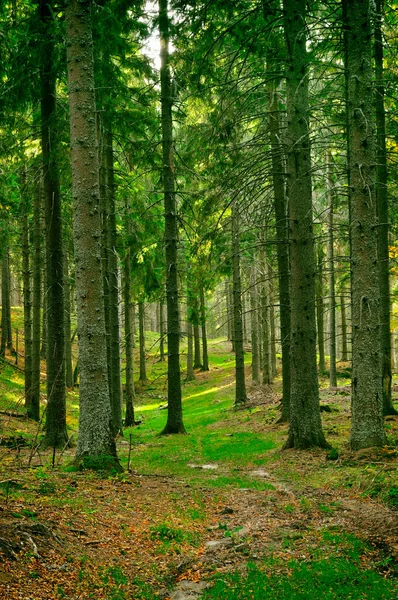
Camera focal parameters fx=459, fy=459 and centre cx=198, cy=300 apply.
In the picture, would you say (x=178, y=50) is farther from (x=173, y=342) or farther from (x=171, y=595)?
(x=171, y=595)

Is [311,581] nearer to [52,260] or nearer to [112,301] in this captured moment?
[52,260]

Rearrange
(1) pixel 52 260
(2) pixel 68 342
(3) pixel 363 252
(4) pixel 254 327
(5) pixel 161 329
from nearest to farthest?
(3) pixel 363 252, (1) pixel 52 260, (5) pixel 161 329, (4) pixel 254 327, (2) pixel 68 342

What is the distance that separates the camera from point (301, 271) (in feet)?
32.6

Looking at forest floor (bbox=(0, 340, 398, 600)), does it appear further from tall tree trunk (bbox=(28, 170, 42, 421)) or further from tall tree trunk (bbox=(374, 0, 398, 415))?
tall tree trunk (bbox=(28, 170, 42, 421))

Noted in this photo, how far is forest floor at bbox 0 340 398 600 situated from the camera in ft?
12.9

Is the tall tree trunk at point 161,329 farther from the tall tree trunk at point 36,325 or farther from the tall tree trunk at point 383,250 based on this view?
the tall tree trunk at point 383,250

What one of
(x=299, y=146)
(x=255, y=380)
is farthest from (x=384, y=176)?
(x=255, y=380)

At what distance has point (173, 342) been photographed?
46.5 feet

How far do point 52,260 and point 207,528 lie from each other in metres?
7.01

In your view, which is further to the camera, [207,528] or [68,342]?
[68,342]

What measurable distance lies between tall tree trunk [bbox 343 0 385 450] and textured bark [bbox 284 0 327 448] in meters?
1.23

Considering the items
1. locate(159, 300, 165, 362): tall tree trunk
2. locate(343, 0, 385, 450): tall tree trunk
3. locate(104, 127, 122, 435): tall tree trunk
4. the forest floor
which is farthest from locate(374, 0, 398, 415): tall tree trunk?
locate(104, 127, 122, 435): tall tree trunk

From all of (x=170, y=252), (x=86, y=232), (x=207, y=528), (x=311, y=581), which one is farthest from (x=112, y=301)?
(x=311, y=581)

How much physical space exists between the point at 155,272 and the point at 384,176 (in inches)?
377
